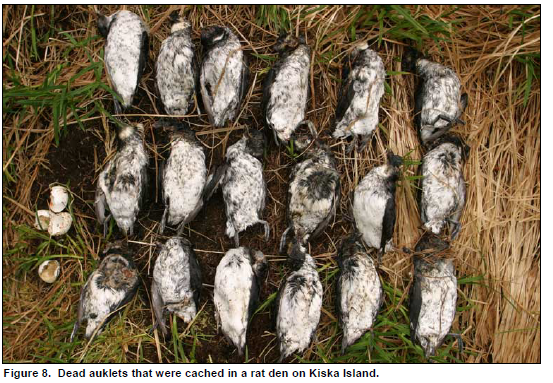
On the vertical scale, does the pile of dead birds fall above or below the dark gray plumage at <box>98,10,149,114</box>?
below

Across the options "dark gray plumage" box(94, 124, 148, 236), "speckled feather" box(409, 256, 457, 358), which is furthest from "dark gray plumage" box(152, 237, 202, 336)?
"speckled feather" box(409, 256, 457, 358)

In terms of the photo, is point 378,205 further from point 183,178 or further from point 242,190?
point 183,178

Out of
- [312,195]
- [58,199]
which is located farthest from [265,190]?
[58,199]

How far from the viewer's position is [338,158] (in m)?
3.28

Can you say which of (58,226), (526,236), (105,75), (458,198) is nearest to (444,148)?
(458,198)

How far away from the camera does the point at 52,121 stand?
130 inches

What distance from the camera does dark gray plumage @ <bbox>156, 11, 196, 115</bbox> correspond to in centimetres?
313

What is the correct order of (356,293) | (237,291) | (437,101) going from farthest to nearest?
(437,101) < (356,293) < (237,291)

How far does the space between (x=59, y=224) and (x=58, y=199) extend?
17 centimetres

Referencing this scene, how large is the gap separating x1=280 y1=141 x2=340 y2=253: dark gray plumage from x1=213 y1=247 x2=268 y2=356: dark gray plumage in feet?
0.91

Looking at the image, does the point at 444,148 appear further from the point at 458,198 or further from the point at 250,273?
the point at 250,273

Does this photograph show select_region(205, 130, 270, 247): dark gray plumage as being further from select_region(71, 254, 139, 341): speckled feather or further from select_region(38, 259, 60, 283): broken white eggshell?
select_region(38, 259, 60, 283): broken white eggshell

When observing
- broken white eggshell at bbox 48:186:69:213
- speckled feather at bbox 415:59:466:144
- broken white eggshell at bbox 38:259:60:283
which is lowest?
broken white eggshell at bbox 38:259:60:283

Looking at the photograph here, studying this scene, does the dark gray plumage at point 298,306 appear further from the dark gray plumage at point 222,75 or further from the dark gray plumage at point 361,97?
the dark gray plumage at point 222,75
